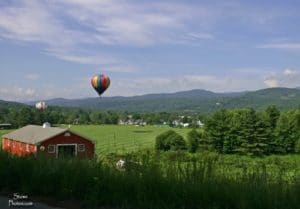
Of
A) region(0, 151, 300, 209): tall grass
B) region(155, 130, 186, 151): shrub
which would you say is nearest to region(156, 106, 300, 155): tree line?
region(155, 130, 186, 151): shrub

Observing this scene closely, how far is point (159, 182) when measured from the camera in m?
8.06

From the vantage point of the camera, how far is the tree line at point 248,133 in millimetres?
96625

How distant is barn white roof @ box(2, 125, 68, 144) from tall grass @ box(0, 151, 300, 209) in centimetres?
4134

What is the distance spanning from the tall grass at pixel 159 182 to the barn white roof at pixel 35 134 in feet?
136

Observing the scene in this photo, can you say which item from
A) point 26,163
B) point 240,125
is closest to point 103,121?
point 240,125

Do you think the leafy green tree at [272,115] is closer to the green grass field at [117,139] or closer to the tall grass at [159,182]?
the green grass field at [117,139]

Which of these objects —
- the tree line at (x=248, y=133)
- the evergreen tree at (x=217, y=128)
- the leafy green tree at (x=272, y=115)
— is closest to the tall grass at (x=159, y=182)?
the tree line at (x=248, y=133)

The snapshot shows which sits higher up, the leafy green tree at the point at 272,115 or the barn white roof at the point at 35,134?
the leafy green tree at the point at 272,115

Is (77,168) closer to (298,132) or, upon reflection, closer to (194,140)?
(194,140)

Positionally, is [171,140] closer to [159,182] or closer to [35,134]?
[35,134]

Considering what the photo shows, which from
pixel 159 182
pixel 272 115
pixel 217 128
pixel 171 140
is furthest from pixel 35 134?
pixel 272 115

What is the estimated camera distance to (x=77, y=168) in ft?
30.0

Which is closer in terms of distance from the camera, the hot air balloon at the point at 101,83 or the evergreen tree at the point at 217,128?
the hot air balloon at the point at 101,83

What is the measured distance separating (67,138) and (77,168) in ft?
150
